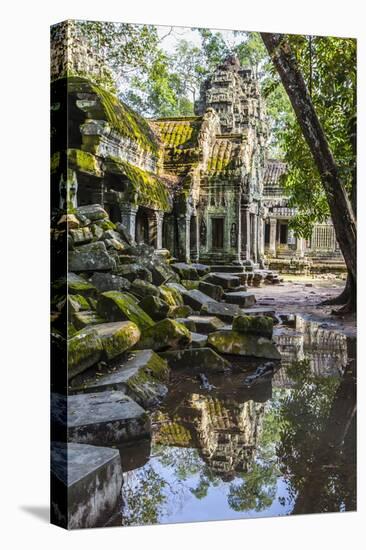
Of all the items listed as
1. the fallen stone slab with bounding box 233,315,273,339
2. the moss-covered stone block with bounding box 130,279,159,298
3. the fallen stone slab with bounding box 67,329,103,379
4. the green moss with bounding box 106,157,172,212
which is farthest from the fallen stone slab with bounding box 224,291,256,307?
the fallen stone slab with bounding box 67,329,103,379

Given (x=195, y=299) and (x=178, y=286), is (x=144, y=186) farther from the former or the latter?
(x=195, y=299)

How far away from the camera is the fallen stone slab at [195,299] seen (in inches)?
267

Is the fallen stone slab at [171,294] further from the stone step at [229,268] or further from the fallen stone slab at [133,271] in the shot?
the stone step at [229,268]

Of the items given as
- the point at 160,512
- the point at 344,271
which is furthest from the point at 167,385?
the point at 344,271

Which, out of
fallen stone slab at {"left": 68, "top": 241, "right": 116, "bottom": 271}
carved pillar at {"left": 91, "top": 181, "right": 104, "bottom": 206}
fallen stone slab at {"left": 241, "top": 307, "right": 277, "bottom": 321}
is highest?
carved pillar at {"left": 91, "top": 181, "right": 104, "bottom": 206}

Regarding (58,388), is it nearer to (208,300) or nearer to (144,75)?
(208,300)

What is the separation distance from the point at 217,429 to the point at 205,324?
94 cm

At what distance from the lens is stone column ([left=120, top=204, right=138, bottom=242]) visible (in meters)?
6.45

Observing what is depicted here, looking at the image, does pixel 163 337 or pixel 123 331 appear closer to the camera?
pixel 123 331

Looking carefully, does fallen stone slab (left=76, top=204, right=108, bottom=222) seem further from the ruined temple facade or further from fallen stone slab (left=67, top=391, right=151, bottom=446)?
fallen stone slab (left=67, top=391, right=151, bottom=446)

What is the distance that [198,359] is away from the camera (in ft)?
21.7

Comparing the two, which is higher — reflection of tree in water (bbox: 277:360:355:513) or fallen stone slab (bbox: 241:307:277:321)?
fallen stone slab (bbox: 241:307:277:321)

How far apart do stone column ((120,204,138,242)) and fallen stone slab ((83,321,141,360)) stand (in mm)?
767

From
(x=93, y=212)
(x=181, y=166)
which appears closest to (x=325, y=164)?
(x=181, y=166)
